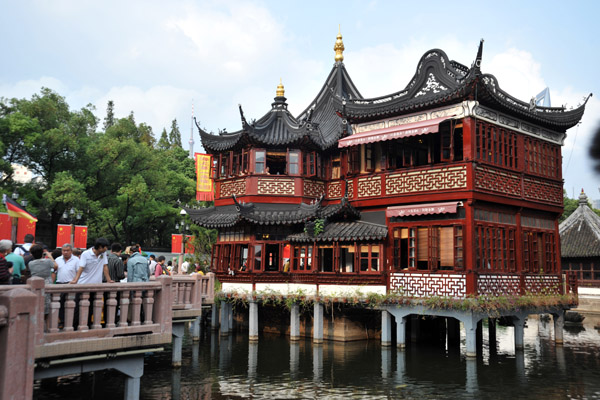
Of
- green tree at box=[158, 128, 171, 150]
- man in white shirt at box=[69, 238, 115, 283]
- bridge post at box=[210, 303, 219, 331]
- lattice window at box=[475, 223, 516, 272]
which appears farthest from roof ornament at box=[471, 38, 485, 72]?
green tree at box=[158, 128, 171, 150]

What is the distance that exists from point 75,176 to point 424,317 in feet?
78.6

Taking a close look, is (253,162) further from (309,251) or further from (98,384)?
(98,384)

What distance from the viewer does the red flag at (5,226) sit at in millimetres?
24281

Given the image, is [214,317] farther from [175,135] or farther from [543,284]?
[175,135]

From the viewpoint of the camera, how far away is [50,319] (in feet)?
30.2

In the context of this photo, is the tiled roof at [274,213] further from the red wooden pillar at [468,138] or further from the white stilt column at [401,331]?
the red wooden pillar at [468,138]

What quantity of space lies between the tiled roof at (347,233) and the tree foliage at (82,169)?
37.4 feet

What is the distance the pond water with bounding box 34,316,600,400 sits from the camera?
14.5 meters

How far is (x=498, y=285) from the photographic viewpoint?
2008 centimetres

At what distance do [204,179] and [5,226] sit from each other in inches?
367

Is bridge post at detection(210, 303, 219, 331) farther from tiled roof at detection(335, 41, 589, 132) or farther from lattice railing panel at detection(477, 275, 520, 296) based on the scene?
lattice railing panel at detection(477, 275, 520, 296)

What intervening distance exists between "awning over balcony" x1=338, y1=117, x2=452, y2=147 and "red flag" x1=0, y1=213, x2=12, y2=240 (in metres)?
14.4

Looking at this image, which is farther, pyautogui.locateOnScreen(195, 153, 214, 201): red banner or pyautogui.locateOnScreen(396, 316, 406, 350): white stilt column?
pyautogui.locateOnScreen(195, 153, 214, 201): red banner

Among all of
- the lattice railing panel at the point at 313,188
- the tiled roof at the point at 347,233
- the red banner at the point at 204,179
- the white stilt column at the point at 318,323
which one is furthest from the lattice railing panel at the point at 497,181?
the red banner at the point at 204,179
